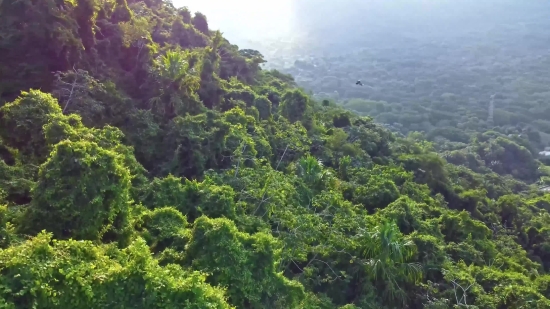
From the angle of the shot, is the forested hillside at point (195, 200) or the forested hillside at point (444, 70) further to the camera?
the forested hillside at point (444, 70)

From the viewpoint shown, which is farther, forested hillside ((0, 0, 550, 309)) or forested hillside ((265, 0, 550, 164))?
forested hillside ((265, 0, 550, 164))

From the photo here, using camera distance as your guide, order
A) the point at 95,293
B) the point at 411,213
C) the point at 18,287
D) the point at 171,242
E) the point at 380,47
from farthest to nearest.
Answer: the point at 380,47, the point at 411,213, the point at 171,242, the point at 95,293, the point at 18,287

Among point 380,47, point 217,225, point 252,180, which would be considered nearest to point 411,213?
point 252,180

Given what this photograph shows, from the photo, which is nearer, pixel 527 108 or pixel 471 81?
pixel 527 108

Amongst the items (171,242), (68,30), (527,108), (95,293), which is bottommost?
(527,108)

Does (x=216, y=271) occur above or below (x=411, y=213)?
above

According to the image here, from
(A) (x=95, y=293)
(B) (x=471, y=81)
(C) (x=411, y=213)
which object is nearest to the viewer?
(A) (x=95, y=293)

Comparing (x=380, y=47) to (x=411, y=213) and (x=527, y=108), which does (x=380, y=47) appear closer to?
(x=527, y=108)

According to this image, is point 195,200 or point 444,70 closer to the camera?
point 195,200
